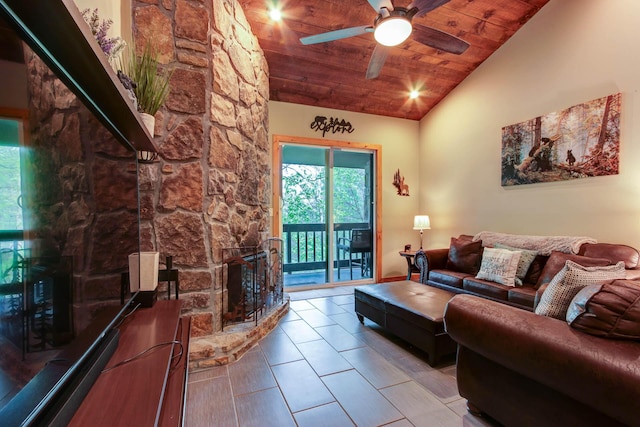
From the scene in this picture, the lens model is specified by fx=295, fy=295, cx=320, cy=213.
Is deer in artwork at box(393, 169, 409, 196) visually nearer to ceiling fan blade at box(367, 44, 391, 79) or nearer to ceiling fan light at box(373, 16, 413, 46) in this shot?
ceiling fan blade at box(367, 44, 391, 79)

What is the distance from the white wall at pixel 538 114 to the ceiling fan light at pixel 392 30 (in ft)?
7.23

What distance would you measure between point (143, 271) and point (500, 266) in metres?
3.31

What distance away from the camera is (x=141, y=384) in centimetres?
103

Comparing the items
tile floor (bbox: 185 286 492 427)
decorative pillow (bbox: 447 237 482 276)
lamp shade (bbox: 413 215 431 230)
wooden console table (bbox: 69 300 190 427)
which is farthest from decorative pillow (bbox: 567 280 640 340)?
lamp shade (bbox: 413 215 431 230)

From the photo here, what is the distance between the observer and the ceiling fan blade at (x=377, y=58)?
2613 mm

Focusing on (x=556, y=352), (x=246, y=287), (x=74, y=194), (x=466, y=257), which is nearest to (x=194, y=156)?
(x=246, y=287)

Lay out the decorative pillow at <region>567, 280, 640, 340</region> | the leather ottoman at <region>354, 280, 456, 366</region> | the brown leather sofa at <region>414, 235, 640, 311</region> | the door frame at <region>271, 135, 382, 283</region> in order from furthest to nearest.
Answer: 1. the door frame at <region>271, 135, 382, 283</region>
2. the brown leather sofa at <region>414, 235, 640, 311</region>
3. the leather ottoman at <region>354, 280, 456, 366</region>
4. the decorative pillow at <region>567, 280, 640, 340</region>

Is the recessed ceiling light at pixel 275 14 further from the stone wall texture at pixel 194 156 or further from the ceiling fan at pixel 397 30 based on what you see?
the ceiling fan at pixel 397 30

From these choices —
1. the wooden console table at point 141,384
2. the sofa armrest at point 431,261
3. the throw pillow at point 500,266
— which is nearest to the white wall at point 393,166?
the sofa armrest at point 431,261

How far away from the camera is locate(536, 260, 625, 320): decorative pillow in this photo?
1.44 m

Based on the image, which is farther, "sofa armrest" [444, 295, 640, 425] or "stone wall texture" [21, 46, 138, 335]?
"sofa armrest" [444, 295, 640, 425]

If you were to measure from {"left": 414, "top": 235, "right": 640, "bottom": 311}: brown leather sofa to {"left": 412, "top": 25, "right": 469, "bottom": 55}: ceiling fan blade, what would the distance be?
7.10 ft

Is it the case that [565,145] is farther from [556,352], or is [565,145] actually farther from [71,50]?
[71,50]

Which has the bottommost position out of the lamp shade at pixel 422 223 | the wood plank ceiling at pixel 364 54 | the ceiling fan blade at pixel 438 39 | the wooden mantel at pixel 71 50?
the lamp shade at pixel 422 223
